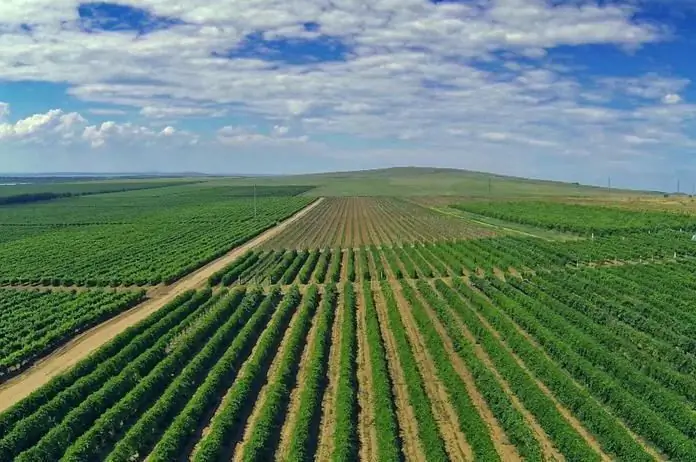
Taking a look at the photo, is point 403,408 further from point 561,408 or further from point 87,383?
point 87,383

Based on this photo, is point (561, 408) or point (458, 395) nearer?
point (561, 408)

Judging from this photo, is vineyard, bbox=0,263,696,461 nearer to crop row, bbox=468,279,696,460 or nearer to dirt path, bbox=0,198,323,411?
crop row, bbox=468,279,696,460

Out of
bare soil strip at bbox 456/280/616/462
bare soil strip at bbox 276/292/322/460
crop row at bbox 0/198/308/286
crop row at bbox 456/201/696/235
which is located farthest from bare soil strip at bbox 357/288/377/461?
crop row at bbox 456/201/696/235

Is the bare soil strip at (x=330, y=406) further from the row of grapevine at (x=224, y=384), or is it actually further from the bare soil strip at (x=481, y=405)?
the bare soil strip at (x=481, y=405)

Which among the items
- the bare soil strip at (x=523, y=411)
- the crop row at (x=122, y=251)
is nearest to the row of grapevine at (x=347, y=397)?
the bare soil strip at (x=523, y=411)

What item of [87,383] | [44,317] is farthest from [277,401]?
[44,317]

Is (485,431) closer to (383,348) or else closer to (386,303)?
(383,348)
